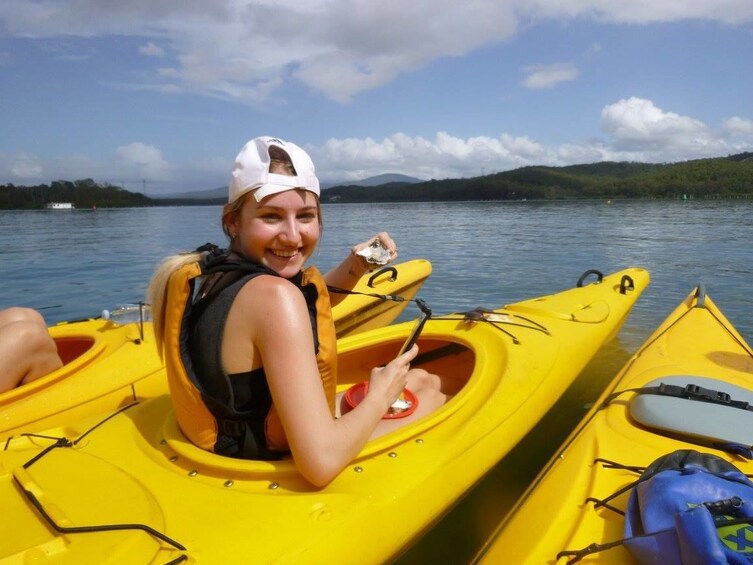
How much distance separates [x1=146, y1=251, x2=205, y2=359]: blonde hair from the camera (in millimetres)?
1850

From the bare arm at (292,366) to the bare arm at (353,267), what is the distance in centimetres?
98

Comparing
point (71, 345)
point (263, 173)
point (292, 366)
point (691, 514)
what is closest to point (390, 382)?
point (292, 366)

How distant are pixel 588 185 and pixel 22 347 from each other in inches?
3892

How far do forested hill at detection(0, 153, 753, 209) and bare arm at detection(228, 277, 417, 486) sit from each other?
6420cm

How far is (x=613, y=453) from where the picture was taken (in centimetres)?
232

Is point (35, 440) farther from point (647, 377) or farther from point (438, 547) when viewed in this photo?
point (647, 377)

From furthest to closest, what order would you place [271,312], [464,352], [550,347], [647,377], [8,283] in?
[8,283] < [464,352] < [550,347] < [647,377] < [271,312]

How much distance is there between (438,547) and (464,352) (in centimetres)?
148

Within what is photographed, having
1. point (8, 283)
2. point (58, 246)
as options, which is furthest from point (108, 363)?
point (58, 246)

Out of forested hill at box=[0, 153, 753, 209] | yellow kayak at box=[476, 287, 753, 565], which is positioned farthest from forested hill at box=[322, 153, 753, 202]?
yellow kayak at box=[476, 287, 753, 565]

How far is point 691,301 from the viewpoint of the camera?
15.5 ft

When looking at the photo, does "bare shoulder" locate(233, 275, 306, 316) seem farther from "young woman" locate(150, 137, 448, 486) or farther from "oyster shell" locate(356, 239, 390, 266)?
"oyster shell" locate(356, 239, 390, 266)

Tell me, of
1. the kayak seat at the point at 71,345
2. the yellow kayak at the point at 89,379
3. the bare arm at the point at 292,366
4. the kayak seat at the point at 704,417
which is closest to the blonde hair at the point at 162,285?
the bare arm at the point at 292,366

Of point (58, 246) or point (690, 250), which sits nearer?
point (690, 250)
